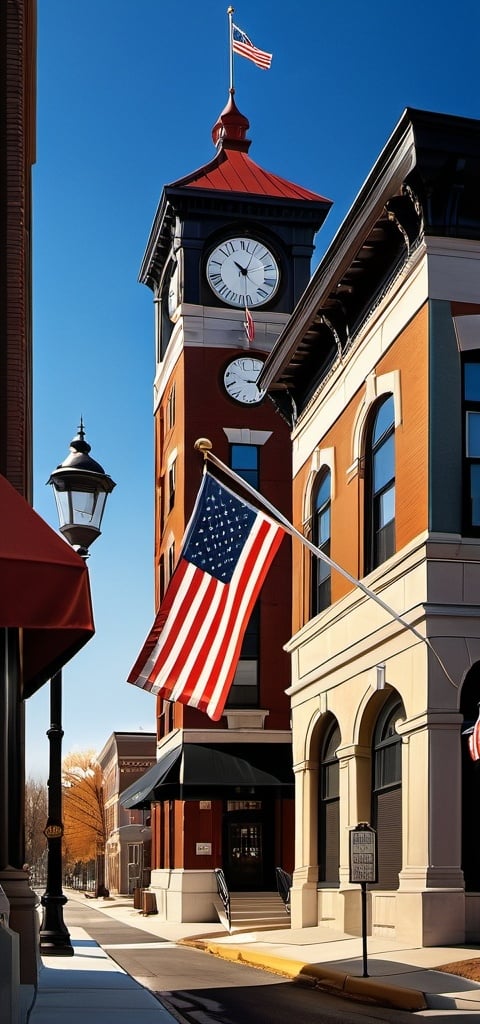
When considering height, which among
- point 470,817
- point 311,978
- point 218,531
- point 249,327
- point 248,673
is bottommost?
point 311,978

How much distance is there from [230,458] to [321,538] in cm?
1489

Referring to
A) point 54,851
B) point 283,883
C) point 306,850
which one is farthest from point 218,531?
point 283,883

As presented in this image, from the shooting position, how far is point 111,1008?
40.4ft

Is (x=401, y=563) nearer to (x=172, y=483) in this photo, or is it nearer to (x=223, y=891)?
(x=223, y=891)

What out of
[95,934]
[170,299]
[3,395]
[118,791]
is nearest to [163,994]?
[3,395]

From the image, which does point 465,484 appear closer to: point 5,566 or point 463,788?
point 463,788

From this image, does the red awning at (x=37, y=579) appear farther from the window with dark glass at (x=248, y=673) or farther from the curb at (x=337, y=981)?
the window with dark glass at (x=248, y=673)

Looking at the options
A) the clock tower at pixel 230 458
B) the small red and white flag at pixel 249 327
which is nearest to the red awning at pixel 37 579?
the clock tower at pixel 230 458

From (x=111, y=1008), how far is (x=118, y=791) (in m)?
70.8

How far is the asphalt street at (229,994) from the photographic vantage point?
12898 millimetres

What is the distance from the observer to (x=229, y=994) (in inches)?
618

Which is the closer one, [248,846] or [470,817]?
[470,817]

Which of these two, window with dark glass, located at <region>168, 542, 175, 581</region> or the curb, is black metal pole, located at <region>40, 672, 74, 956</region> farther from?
window with dark glass, located at <region>168, 542, 175, 581</region>

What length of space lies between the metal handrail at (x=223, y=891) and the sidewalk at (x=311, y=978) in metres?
7.85
